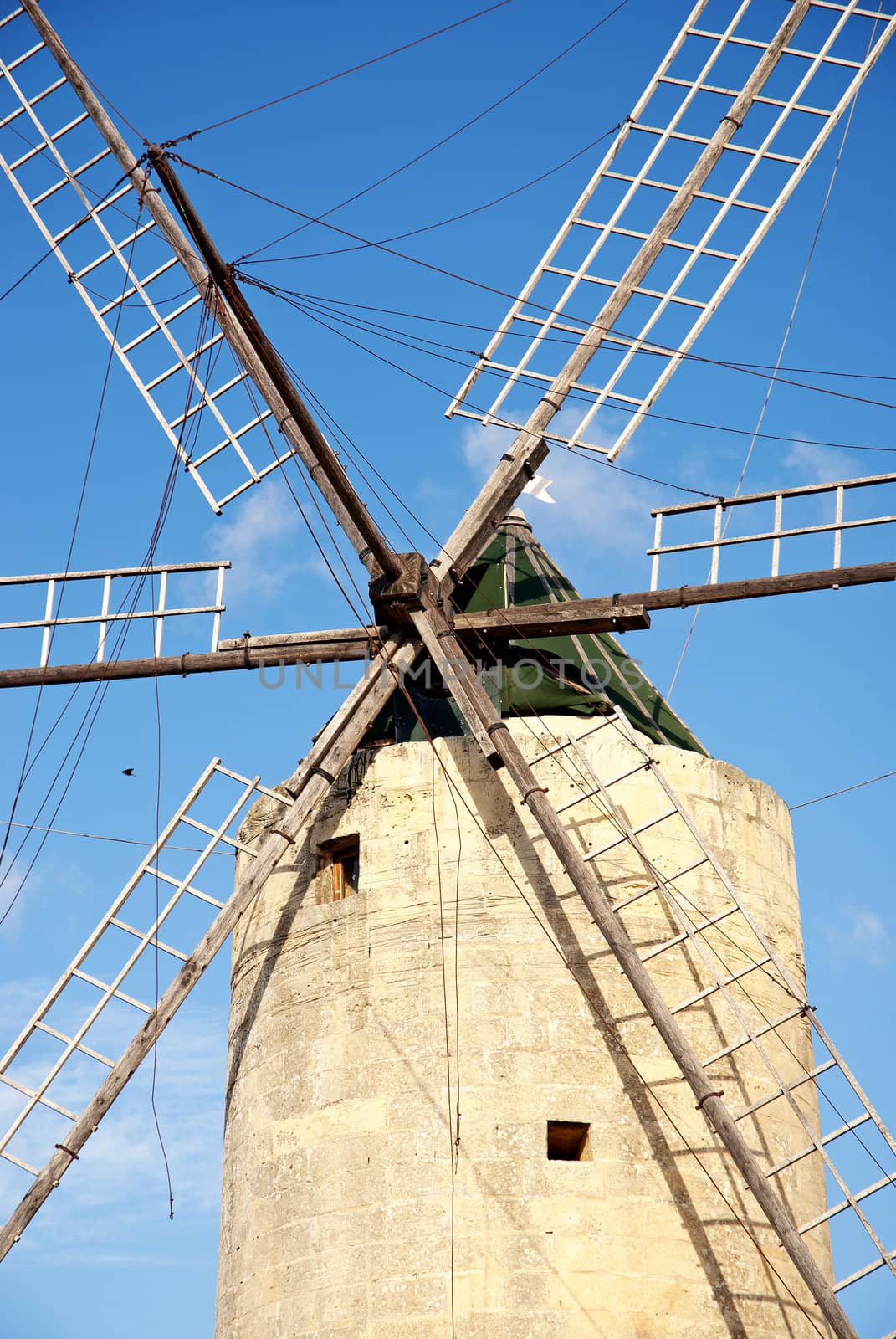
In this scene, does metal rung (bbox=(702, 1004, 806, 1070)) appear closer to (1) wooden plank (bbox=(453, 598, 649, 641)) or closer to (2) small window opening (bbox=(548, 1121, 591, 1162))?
(2) small window opening (bbox=(548, 1121, 591, 1162))

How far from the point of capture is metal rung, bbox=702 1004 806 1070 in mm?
12995

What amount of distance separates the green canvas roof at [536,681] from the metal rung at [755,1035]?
237cm

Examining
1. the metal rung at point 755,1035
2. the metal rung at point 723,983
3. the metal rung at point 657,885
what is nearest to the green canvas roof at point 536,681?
the metal rung at point 657,885

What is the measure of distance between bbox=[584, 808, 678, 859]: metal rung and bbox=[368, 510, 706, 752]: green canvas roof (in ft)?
3.78

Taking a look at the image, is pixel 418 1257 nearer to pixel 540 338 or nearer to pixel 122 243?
pixel 540 338

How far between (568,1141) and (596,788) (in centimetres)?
237

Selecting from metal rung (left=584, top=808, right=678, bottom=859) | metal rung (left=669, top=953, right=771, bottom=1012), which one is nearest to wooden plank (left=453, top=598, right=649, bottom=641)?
metal rung (left=584, top=808, right=678, bottom=859)

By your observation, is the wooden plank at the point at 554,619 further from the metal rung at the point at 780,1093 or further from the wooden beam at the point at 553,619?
the metal rung at the point at 780,1093

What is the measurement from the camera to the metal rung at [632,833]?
13531 millimetres

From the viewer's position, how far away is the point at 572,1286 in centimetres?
1235

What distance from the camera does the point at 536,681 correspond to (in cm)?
1499

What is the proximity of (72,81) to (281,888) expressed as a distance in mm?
7028

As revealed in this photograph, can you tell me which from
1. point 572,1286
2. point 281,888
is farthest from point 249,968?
point 572,1286

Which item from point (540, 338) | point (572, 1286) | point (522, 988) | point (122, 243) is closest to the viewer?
point (572, 1286)
